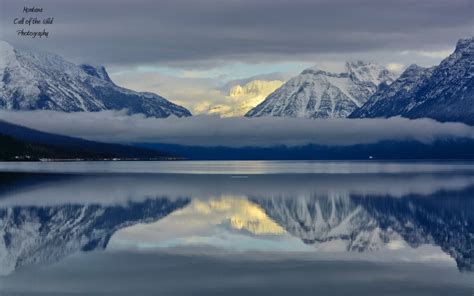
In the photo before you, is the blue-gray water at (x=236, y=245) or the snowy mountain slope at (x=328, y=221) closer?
the blue-gray water at (x=236, y=245)

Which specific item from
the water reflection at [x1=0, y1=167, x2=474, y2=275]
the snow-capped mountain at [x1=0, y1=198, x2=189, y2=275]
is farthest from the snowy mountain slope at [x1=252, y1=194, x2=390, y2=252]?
the snow-capped mountain at [x1=0, y1=198, x2=189, y2=275]

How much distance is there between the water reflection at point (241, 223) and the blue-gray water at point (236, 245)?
114 millimetres

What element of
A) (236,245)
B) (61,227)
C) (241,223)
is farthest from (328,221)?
(61,227)

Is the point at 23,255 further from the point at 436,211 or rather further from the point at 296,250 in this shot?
the point at 436,211

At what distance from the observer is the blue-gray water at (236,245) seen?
4700cm

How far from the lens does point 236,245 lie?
213ft

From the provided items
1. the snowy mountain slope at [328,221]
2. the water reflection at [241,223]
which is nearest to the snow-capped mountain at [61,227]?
the water reflection at [241,223]

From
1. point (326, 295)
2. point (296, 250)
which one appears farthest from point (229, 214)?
point (326, 295)

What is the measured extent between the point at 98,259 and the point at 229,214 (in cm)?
3647

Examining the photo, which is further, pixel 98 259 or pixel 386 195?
pixel 386 195

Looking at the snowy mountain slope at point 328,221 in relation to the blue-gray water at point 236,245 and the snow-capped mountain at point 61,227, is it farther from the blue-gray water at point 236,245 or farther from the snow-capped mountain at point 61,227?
the snow-capped mountain at point 61,227

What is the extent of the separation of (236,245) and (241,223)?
17.0 meters

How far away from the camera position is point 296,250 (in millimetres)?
62562

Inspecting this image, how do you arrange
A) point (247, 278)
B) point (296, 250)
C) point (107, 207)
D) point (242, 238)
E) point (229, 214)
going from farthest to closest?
point (107, 207) < point (229, 214) < point (242, 238) < point (296, 250) < point (247, 278)
